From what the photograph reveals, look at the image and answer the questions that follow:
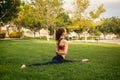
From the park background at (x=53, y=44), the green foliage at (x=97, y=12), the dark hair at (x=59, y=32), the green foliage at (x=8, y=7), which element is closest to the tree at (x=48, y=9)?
the park background at (x=53, y=44)

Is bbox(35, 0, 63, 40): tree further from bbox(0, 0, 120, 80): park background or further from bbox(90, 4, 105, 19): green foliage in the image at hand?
bbox(90, 4, 105, 19): green foliage

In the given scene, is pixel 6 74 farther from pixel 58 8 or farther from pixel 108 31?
pixel 108 31

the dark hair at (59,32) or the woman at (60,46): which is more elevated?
the dark hair at (59,32)

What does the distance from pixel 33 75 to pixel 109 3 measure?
447 cm

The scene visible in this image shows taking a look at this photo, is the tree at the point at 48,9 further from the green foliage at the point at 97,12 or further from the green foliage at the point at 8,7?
the green foliage at the point at 8,7

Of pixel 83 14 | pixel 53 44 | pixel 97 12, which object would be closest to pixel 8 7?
pixel 53 44

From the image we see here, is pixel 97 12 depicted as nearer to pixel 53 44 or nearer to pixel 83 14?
pixel 83 14

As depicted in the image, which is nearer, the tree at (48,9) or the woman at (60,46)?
the woman at (60,46)

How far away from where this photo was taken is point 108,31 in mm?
70562

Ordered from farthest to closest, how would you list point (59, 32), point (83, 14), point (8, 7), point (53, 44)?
point (83, 14) → point (8, 7) → point (53, 44) → point (59, 32)

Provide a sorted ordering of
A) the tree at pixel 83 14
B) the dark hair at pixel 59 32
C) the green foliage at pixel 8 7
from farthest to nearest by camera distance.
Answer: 1. the tree at pixel 83 14
2. the green foliage at pixel 8 7
3. the dark hair at pixel 59 32

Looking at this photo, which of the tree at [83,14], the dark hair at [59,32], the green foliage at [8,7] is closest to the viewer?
the dark hair at [59,32]

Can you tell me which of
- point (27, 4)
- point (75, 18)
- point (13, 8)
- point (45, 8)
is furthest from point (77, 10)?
point (13, 8)

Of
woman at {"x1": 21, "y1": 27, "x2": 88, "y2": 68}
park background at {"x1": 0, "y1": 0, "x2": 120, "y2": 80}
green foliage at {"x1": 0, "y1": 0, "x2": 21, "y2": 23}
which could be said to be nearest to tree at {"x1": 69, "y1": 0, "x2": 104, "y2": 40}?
park background at {"x1": 0, "y1": 0, "x2": 120, "y2": 80}
